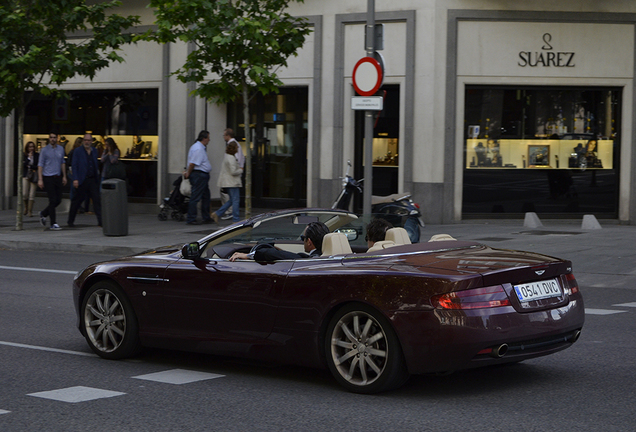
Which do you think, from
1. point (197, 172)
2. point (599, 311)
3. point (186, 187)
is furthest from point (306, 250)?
point (186, 187)

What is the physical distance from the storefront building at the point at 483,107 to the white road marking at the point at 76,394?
46.6 feet

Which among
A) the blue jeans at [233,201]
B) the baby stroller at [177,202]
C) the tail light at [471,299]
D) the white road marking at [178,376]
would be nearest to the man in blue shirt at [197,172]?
the blue jeans at [233,201]

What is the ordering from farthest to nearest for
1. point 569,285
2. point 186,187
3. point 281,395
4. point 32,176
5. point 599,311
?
1. point 32,176
2. point 186,187
3. point 599,311
4. point 569,285
5. point 281,395

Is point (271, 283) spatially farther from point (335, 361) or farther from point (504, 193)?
point (504, 193)

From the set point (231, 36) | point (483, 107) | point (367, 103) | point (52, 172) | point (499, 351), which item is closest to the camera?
point (499, 351)

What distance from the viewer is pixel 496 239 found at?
1602cm

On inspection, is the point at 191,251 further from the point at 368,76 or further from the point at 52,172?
the point at 52,172

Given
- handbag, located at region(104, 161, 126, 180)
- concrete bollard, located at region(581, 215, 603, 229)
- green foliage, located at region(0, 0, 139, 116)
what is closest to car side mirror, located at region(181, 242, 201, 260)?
green foliage, located at region(0, 0, 139, 116)

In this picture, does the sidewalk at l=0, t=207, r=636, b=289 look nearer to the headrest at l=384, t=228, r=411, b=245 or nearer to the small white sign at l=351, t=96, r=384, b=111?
the small white sign at l=351, t=96, r=384, b=111

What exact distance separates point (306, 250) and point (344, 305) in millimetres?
1066

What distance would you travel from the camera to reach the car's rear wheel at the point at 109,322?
689cm

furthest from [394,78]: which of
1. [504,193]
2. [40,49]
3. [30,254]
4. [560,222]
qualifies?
[30,254]

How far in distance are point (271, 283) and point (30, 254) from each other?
10836mm

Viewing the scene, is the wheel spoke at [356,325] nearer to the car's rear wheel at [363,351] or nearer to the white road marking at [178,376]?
the car's rear wheel at [363,351]
